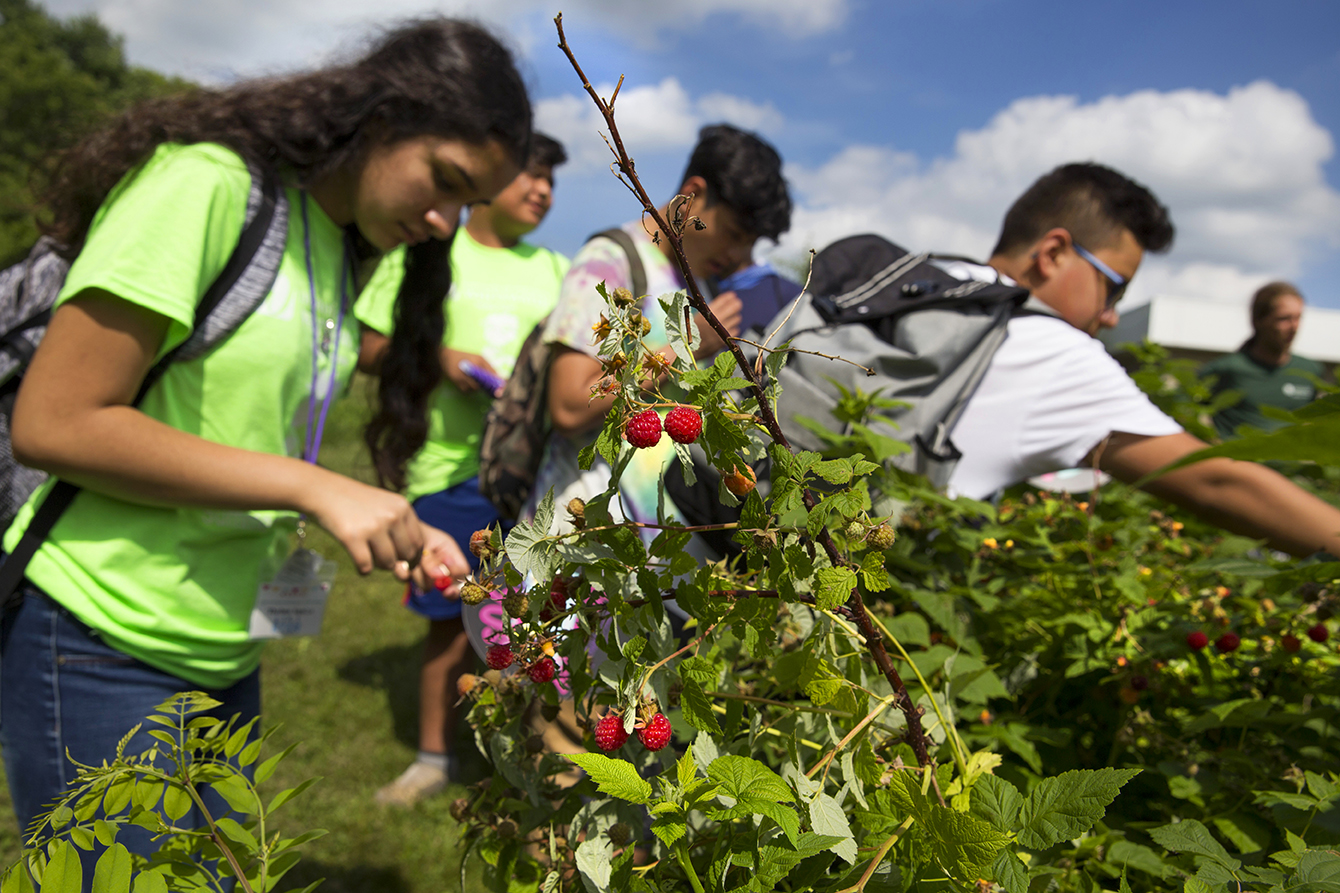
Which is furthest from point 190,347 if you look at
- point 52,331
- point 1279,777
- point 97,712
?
point 1279,777

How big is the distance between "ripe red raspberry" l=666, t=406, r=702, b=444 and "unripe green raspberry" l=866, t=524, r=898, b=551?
164mm

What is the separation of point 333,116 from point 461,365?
1.43 meters

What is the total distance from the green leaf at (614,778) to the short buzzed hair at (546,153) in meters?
3.77

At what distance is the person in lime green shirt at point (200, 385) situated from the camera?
1.30 meters

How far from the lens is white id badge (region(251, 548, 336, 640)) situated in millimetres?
1638

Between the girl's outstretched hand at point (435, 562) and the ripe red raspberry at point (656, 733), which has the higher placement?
the ripe red raspberry at point (656, 733)

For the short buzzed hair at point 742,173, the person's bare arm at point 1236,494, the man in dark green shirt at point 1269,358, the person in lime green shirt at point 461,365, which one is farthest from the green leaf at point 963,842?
the man in dark green shirt at point 1269,358

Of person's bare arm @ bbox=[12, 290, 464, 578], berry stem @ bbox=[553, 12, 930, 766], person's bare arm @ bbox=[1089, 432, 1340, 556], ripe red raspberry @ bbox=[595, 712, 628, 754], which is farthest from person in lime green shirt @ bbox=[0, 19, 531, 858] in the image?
person's bare arm @ bbox=[1089, 432, 1340, 556]

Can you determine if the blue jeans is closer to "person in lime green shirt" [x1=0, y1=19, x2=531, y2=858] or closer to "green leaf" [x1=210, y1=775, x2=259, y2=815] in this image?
"person in lime green shirt" [x1=0, y1=19, x2=531, y2=858]

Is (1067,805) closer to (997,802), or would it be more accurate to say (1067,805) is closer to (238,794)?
(997,802)

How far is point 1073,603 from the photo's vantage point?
1299 millimetres

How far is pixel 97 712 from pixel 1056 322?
2100 millimetres

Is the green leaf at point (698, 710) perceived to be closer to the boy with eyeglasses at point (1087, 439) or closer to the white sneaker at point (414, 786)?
the boy with eyeglasses at point (1087, 439)

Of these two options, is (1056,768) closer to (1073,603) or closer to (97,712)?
(1073,603)
